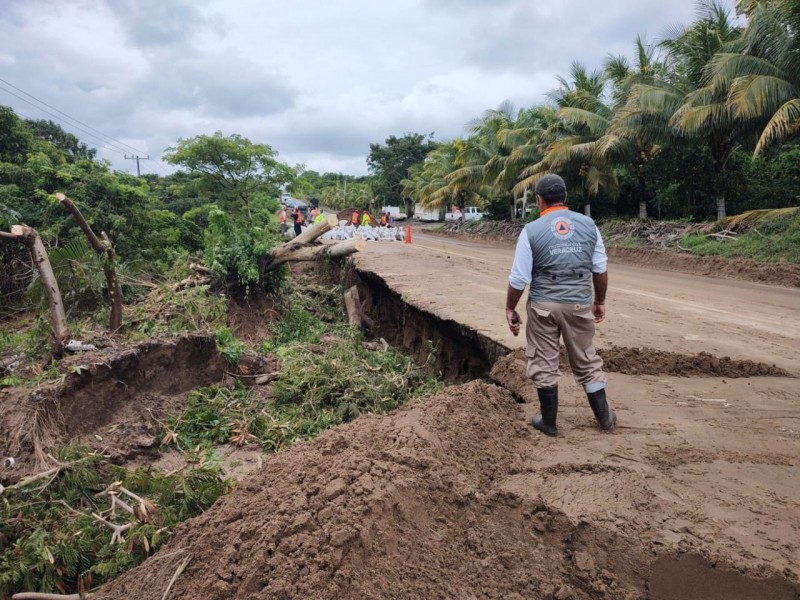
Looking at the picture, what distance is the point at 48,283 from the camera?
5750 millimetres

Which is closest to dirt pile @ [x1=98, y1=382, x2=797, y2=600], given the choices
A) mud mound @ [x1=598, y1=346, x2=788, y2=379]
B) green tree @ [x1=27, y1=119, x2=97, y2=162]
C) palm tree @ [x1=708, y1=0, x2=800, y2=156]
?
mud mound @ [x1=598, y1=346, x2=788, y2=379]

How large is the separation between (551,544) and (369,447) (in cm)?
114

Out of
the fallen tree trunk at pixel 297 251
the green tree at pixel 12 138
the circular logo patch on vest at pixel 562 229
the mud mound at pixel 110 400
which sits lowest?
the mud mound at pixel 110 400

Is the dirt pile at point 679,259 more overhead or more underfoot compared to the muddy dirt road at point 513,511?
more overhead

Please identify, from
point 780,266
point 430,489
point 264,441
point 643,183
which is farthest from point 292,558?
point 643,183

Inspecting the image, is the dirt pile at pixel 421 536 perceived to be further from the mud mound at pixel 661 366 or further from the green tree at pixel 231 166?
the green tree at pixel 231 166

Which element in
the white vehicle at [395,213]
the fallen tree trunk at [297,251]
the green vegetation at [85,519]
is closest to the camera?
the green vegetation at [85,519]

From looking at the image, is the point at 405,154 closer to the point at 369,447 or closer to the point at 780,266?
the point at 780,266

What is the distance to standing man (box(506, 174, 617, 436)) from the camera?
348cm

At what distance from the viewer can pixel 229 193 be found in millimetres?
20656

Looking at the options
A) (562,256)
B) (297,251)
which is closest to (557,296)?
(562,256)

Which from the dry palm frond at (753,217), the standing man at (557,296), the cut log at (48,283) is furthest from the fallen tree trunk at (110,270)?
the dry palm frond at (753,217)

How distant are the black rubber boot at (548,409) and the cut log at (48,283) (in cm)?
517

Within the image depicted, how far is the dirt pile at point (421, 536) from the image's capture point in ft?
7.15
